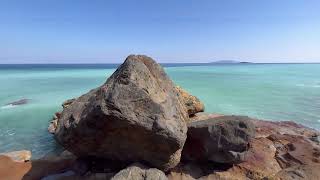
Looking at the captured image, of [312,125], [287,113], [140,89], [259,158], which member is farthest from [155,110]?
[287,113]

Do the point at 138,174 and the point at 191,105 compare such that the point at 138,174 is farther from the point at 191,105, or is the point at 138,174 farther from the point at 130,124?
the point at 191,105

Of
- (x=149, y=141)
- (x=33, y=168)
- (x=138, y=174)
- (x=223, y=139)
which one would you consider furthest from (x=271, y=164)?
(x=33, y=168)

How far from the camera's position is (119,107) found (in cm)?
Result: 600

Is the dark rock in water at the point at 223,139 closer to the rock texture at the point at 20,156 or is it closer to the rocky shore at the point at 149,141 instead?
the rocky shore at the point at 149,141

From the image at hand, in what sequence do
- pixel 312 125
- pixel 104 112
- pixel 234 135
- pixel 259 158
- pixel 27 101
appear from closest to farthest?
pixel 104 112
pixel 234 135
pixel 259 158
pixel 312 125
pixel 27 101

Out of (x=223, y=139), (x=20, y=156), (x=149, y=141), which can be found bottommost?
(x=20, y=156)

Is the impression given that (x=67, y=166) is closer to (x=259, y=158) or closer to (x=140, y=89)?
(x=140, y=89)

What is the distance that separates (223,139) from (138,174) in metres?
2.16

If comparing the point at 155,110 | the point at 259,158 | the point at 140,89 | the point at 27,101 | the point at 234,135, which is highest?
the point at 140,89

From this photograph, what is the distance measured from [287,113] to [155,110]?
626 inches

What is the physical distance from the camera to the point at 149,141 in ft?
20.6

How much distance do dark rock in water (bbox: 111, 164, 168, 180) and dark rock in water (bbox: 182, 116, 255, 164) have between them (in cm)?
148

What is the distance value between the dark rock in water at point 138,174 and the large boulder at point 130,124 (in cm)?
46

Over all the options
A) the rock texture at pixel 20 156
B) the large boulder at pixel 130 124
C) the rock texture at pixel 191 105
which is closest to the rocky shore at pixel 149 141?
the large boulder at pixel 130 124
